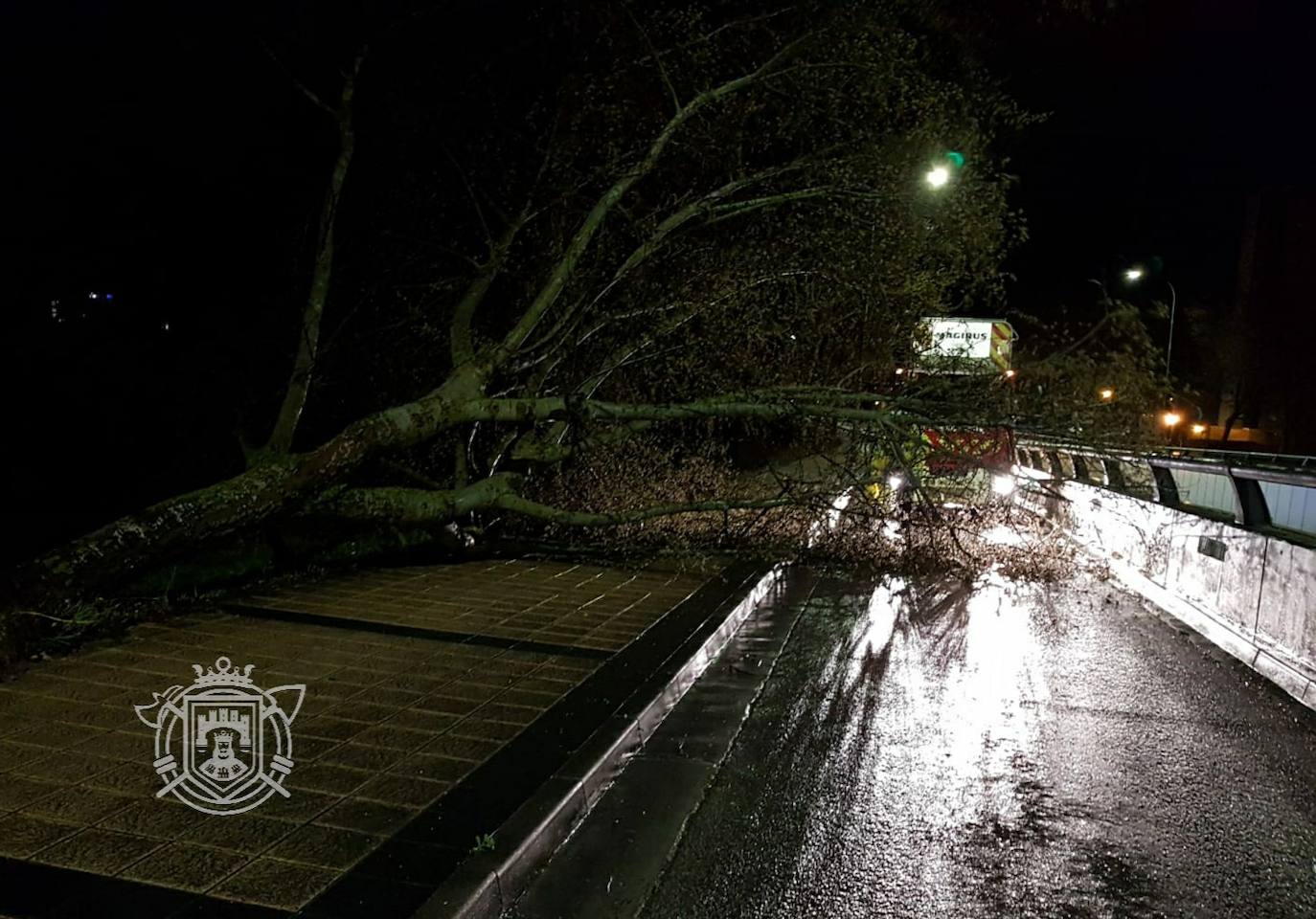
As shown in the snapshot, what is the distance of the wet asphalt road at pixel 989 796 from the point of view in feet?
12.0

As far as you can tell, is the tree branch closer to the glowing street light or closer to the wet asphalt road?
the glowing street light

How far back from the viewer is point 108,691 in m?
5.41

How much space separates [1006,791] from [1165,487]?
A: 7.54 metres

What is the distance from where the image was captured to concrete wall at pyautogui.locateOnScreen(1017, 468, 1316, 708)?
6.64 metres

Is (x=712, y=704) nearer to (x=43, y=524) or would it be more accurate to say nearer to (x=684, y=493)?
(x=43, y=524)

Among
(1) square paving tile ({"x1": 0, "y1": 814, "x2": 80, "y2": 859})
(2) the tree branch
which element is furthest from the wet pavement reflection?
(2) the tree branch

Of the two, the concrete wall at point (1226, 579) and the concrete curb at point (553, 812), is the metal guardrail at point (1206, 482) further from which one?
the concrete curb at point (553, 812)

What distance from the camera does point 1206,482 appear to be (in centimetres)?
1519

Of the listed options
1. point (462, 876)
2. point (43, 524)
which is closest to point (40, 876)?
point (462, 876)

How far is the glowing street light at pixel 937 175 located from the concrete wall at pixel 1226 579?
13.3 ft

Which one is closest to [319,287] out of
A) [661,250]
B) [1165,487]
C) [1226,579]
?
[661,250]

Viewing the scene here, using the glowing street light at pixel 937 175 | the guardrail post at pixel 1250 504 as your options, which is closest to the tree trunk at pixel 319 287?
the glowing street light at pixel 937 175

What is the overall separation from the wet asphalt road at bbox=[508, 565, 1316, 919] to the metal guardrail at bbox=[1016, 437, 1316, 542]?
1.60m

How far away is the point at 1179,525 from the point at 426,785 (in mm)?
8358
